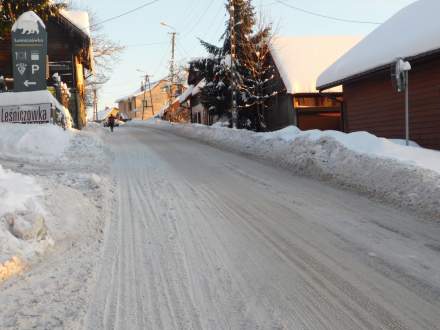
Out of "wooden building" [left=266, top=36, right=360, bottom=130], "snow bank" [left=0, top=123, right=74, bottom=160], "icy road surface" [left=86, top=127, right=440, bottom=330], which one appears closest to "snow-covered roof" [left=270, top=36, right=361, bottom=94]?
"wooden building" [left=266, top=36, right=360, bottom=130]

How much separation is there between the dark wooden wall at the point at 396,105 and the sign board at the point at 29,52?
12.0 metres

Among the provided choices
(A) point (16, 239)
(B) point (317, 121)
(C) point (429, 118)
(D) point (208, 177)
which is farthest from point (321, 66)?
(A) point (16, 239)

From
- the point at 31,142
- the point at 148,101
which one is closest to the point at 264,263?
the point at 31,142

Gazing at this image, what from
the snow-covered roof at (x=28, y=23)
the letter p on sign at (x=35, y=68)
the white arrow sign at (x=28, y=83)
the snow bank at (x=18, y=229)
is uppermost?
the snow-covered roof at (x=28, y=23)

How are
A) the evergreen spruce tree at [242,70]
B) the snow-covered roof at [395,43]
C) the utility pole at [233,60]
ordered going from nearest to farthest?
the snow-covered roof at [395,43] → the utility pole at [233,60] → the evergreen spruce tree at [242,70]

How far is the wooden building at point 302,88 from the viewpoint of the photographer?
2509cm

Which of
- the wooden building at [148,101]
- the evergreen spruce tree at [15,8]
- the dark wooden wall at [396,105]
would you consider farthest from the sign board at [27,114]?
the wooden building at [148,101]

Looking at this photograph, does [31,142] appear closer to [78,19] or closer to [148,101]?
[78,19]

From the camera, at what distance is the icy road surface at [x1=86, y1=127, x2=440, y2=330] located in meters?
3.72

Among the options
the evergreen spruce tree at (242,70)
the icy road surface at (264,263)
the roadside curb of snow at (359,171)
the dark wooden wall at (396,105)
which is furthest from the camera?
the evergreen spruce tree at (242,70)

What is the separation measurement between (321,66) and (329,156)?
54.4 feet

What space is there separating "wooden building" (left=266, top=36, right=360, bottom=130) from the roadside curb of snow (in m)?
10.8

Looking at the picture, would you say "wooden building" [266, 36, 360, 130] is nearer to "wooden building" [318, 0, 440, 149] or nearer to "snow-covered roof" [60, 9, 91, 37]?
A: "wooden building" [318, 0, 440, 149]

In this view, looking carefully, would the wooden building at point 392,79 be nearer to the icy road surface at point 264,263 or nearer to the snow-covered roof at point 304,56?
the snow-covered roof at point 304,56
